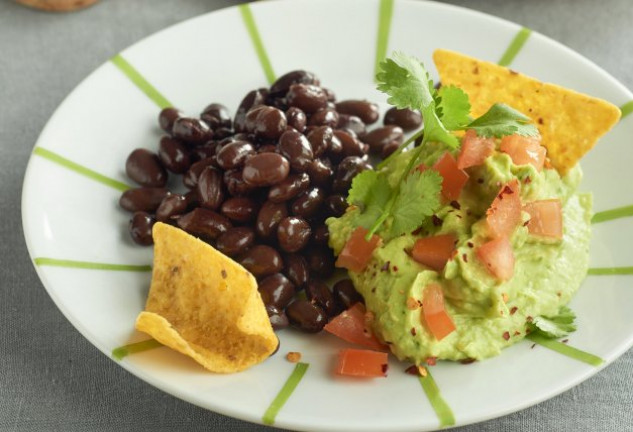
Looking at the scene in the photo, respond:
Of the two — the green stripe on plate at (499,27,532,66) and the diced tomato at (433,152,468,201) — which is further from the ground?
the green stripe on plate at (499,27,532,66)

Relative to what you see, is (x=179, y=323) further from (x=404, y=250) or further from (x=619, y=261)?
(x=619, y=261)

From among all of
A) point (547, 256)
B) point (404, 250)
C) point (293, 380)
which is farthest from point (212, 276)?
point (547, 256)

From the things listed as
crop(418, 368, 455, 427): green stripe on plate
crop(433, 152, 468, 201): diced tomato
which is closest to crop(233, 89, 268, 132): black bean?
crop(433, 152, 468, 201): diced tomato

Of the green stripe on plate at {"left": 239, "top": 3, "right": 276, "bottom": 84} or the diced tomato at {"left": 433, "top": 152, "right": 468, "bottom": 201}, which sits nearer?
the diced tomato at {"left": 433, "top": 152, "right": 468, "bottom": 201}

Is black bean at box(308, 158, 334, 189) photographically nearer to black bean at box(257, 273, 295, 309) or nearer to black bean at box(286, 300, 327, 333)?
black bean at box(257, 273, 295, 309)

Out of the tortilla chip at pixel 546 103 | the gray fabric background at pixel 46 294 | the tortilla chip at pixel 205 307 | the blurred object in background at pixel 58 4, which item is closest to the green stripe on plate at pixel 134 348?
the tortilla chip at pixel 205 307

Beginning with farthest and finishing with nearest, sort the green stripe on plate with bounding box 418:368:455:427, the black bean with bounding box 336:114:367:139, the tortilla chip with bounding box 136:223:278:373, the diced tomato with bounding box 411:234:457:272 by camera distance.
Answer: the black bean with bounding box 336:114:367:139 < the diced tomato with bounding box 411:234:457:272 < the tortilla chip with bounding box 136:223:278:373 < the green stripe on plate with bounding box 418:368:455:427

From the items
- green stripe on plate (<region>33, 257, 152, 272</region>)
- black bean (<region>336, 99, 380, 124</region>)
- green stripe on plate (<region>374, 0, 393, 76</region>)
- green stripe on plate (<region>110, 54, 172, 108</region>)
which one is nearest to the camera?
green stripe on plate (<region>33, 257, 152, 272</region>)
